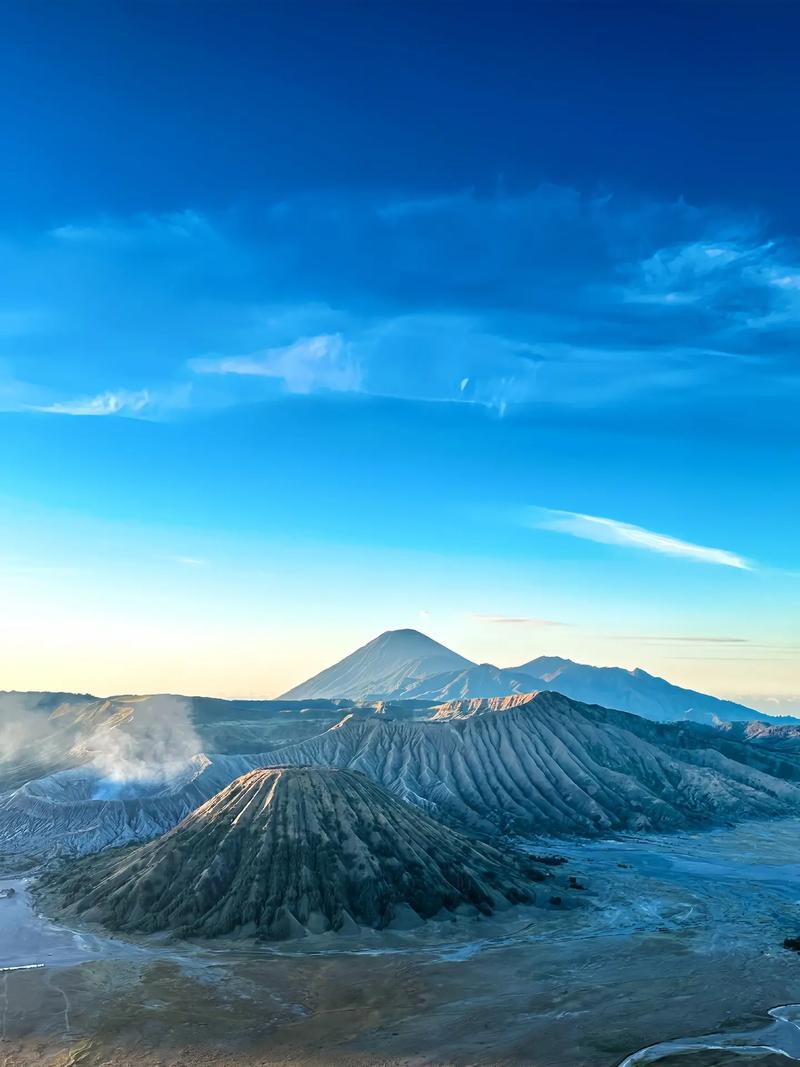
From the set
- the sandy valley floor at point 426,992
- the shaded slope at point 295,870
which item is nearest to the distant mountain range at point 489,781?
the shaded slope at point 295,870

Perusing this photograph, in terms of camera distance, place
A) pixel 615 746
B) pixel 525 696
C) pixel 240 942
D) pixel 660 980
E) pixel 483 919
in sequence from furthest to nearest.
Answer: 1. pixel 525 696
2. pixel 615 746
3. pixel 483 919
4. pixel 240 942
5. pixel 660 980

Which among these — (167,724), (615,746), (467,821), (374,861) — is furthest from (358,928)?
(167,724)

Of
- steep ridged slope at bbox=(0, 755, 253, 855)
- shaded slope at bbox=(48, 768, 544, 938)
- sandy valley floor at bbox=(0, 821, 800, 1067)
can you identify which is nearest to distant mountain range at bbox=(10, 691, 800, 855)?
steep ridged slope at bbox=(0, 755, 253, 855)

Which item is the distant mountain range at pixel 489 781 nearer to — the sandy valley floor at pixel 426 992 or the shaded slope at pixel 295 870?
the shaded slope at pixel 295 870

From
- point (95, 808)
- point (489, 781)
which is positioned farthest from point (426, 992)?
point (489, 781)

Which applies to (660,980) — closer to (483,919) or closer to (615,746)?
(483,919)
